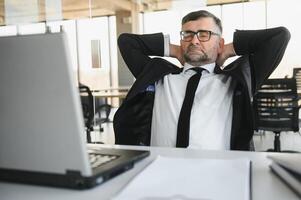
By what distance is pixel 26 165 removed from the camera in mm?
670

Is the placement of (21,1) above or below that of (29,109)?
above

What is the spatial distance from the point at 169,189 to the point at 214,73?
111 cm

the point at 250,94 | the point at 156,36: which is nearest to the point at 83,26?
the point at 156,36

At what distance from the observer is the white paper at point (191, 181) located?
2.18 ft

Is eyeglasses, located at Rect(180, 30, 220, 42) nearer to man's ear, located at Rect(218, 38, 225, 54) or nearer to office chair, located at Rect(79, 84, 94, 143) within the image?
man's ear, located at Rect(218, 38, 225, 54)

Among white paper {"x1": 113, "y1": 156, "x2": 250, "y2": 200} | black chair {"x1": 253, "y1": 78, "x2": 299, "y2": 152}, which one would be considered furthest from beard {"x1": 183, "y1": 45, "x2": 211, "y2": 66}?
black chair {"x1": 253, "y1": 78, "x2": 299, "y2": 152}

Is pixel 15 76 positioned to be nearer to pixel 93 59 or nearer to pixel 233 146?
pixel 233 146

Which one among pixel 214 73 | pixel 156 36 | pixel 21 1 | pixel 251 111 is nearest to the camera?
pixel 251 111

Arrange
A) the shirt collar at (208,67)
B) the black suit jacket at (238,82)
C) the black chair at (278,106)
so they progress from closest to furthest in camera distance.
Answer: the black suit jacket at (238,82) < the shirt collar at (208,67) < the black chair at (278,106)

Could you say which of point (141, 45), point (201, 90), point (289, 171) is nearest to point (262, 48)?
point (201, 90)

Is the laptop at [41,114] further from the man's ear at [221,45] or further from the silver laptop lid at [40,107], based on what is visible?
the man's ear at [221,45]

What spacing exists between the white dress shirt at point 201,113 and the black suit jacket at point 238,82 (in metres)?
0.04

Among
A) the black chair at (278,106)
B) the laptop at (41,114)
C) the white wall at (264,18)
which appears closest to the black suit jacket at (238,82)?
the laptop at (41,114)

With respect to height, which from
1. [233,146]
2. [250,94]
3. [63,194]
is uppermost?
[250,94]
